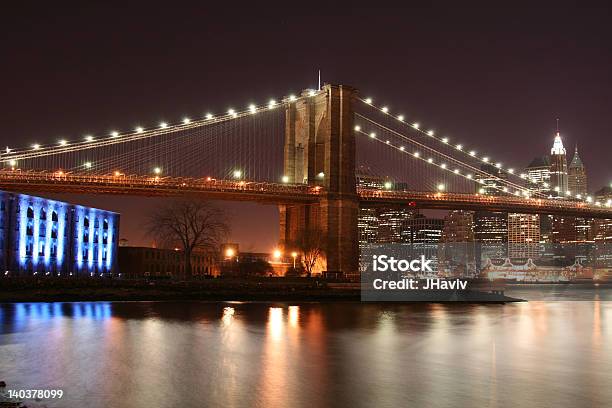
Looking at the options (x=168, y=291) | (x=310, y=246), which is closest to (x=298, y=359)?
(x=168, y=291)

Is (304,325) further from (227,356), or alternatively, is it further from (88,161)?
(88,161)

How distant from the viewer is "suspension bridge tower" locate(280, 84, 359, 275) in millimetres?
66188

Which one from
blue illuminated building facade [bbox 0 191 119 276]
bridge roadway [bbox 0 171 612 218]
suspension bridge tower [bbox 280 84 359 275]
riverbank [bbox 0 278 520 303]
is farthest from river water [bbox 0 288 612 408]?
suspension bridge tower [bbox 280 84 359 275]

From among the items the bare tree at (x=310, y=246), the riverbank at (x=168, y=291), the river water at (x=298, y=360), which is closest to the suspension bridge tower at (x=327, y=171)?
the bare tree at (x=310, y=246)

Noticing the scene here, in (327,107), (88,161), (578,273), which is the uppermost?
(327,107)

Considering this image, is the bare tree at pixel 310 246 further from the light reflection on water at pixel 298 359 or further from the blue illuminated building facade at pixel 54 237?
the light reflection on water at pixel 298 359

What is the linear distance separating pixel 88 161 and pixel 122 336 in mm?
46027

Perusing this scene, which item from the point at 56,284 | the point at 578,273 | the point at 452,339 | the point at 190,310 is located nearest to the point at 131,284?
the point at 56,284

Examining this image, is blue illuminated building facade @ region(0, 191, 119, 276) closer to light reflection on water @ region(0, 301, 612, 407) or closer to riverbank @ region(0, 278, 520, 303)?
riverbank @ region(0, 278, 520, 303)

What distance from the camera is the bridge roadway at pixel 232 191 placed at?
55219 mm

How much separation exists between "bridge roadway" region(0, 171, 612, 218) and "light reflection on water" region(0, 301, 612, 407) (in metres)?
24.7

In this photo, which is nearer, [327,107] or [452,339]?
[452,339]

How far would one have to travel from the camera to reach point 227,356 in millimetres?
19281

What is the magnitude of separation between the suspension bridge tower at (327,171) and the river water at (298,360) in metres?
33.0
